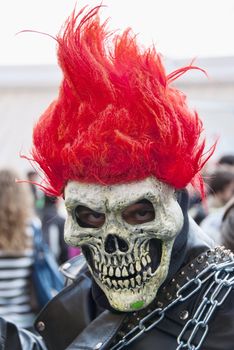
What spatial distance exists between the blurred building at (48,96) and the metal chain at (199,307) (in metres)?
7.14

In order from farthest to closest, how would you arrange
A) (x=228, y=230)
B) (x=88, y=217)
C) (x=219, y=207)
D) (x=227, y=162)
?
(x=227, y=162), (x=219, y=207), (x=228, y=230), (x=88, y=217)

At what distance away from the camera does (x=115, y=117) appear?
1991mm

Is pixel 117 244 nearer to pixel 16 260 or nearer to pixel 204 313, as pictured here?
pixel 204 313

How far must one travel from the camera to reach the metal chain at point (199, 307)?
78.7 inches

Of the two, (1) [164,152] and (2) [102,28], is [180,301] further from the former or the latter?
(2) [102,28]

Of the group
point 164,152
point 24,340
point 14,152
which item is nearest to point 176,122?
point 164,152

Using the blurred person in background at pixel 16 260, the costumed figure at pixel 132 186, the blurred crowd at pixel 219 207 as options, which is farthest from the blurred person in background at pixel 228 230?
the blurred person in background at pixel 16 260

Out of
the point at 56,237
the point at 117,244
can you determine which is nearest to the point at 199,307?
the point at 117,244

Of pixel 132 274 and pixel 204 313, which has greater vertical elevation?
pixel 132 274

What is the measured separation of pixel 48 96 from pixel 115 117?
7622 millimetres

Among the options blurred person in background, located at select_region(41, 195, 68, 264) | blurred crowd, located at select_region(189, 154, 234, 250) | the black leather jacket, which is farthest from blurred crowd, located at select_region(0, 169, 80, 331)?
the black leather jacket

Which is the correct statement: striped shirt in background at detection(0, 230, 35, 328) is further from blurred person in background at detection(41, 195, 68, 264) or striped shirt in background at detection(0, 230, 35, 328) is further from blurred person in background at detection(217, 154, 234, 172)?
blurred person in background at detection(217, 154, 234, 172)

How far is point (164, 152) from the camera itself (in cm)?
200

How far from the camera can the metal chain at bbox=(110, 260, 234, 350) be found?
6.56ft
